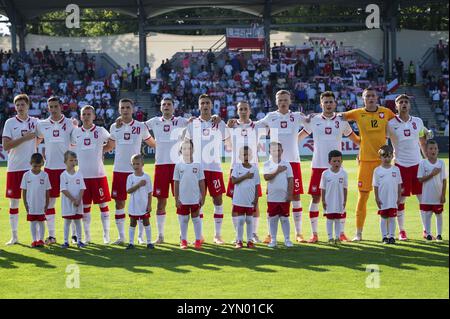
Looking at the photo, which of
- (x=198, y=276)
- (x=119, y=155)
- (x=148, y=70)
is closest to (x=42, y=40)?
(x=148, y=70)

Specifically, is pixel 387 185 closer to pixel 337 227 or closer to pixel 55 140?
pixel 337 227

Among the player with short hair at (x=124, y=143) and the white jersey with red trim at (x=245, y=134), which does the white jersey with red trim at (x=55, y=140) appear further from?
the white jersey with red trim at (x=245, y=134)

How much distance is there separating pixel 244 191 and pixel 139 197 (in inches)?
56.8

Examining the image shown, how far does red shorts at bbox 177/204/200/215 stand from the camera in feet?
36.3

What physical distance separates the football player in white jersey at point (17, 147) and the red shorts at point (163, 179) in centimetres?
186

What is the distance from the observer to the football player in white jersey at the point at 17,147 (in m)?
11.6

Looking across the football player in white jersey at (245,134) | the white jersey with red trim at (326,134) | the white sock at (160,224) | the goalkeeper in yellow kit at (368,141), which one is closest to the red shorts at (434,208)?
the goalkeeper in yellow kit at (368,141)

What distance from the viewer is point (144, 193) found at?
1112 cm

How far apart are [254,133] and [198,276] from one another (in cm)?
319

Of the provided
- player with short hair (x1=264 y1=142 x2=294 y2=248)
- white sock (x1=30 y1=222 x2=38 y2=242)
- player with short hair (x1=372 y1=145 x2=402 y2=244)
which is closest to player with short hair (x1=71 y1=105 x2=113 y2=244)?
white sock (x1=30 y1=222 x2=38 y2=242)

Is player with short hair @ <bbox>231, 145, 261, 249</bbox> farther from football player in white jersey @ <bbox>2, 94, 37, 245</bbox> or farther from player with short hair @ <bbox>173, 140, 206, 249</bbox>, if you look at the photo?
football player in white jersey @ <bbox>2, 94, 37, 245</bbox>

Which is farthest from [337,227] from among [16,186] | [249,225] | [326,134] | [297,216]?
[16,186]

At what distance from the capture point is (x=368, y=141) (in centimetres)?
1153
